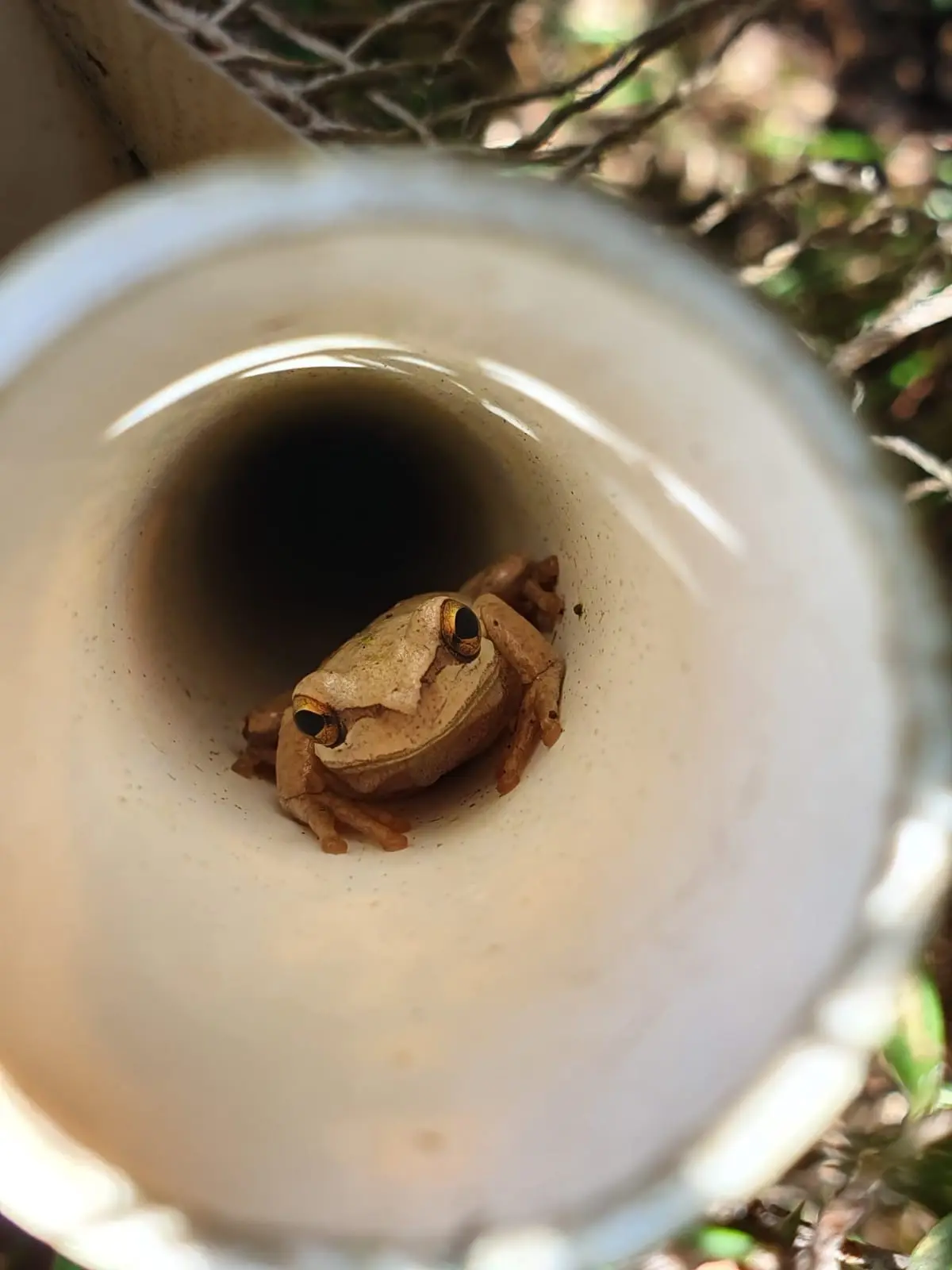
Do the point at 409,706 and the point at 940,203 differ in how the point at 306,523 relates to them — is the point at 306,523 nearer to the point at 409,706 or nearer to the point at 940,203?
the point at 409,706

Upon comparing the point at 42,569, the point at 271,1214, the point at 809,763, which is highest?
the point at 809,763

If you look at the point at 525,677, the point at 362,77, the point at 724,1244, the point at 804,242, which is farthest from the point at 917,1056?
the point at 362,77

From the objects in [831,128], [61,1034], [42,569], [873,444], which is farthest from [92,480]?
[831,128]

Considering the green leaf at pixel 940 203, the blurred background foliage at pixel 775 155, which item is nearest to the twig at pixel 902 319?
the blurred background foliage at pixel 775 155

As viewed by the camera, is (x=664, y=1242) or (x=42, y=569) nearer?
(x=664, y=1242)

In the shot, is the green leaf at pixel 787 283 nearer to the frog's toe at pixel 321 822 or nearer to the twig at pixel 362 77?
the twig at pixel 362 77

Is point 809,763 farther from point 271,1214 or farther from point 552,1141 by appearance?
point 271,1214
